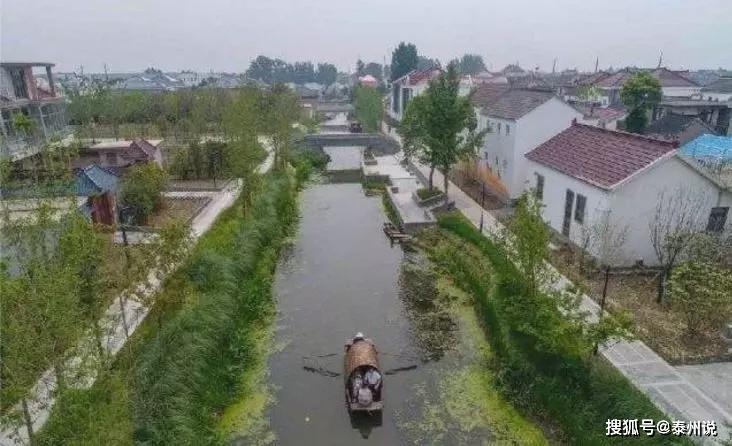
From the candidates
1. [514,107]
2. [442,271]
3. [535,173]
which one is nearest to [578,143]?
[535,173]

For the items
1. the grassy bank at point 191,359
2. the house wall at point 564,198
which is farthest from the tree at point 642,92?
the grassy bank at point 191,359

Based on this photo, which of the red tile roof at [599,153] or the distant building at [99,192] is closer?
the red tile roof at [599,153]

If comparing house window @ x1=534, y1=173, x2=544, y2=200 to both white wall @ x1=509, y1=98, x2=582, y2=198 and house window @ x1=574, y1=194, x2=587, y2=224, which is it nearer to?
white wall @ x1=509, y1=98, x2=582, y2=198

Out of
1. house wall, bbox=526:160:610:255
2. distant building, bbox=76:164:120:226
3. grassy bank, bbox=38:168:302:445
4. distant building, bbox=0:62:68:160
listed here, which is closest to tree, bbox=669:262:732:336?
house wall, bbox=526:160:610:255

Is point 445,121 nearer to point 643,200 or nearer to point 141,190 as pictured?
point 643,200

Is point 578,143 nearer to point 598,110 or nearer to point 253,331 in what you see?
point 253,331

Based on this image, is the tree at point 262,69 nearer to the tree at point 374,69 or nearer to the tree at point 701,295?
the tree at point 374,69

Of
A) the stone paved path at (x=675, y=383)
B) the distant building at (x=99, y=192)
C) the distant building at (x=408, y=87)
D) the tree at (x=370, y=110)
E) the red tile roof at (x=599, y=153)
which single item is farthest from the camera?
the tree at (x=370, y=110)
